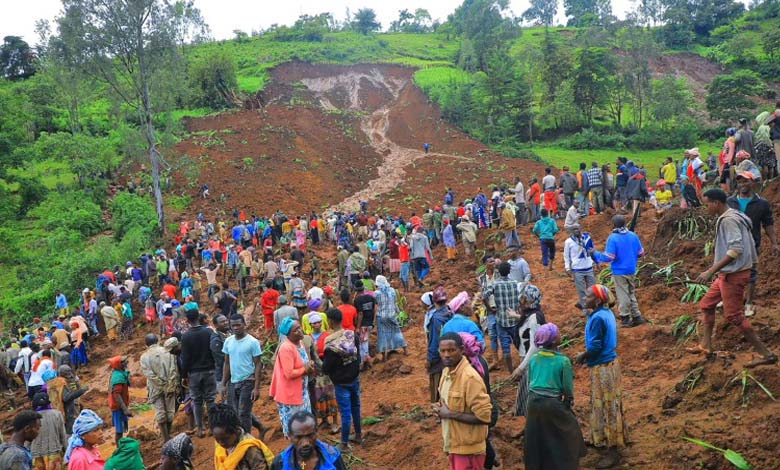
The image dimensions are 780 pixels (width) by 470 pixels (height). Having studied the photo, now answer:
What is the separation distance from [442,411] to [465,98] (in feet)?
140

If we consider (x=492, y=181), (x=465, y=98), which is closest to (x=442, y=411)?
(x=492, y=181)

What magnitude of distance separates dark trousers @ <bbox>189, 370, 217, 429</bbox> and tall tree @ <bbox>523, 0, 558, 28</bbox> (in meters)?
115

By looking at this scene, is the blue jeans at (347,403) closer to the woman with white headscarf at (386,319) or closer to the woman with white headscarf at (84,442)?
the woman with white headscarf at (84,442)

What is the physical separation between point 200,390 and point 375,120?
42162mm

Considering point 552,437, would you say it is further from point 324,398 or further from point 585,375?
point 585,375

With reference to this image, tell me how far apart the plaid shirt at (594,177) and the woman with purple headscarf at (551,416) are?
1150 centimetres

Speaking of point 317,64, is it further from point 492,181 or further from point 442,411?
point 442,411

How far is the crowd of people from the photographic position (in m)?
4.20

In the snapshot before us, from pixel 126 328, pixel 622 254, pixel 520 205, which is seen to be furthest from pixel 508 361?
pixel 126 328

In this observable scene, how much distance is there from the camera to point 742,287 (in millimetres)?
5477

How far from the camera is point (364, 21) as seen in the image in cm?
9050

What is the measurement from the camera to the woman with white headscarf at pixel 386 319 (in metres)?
9.04

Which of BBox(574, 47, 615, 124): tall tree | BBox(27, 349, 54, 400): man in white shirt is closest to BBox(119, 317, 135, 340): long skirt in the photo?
BBox(27, 349, 54, 400): man in white shirt

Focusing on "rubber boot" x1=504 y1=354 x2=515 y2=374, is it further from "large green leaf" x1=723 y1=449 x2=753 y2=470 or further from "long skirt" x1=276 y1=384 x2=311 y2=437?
"large green leaf" x1=723 y1=449 x2=753 y2=470
